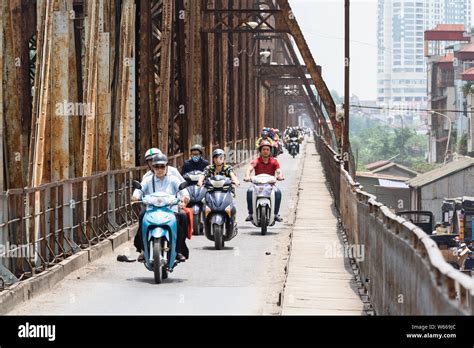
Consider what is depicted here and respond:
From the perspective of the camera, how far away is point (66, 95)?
15.2m

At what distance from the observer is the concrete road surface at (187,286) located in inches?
455

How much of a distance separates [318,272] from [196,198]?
17.3 ft

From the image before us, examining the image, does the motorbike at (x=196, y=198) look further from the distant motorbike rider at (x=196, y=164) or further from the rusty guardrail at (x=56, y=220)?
the rusty guardrail at (x=56, y=220)

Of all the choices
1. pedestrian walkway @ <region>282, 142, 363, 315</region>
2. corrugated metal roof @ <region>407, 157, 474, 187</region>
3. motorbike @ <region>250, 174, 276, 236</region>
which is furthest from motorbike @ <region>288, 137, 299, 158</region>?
A: motorbike @ <region>250, 174, 276, 236</region>

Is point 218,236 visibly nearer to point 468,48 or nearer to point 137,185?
point 137,185

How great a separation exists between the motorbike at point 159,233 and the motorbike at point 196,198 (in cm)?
624

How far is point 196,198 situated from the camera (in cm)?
2025

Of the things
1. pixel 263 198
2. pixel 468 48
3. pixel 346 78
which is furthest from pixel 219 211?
pixel 468 48

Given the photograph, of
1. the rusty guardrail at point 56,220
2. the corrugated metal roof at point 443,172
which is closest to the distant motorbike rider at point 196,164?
the rusty guardrail at point 56,220

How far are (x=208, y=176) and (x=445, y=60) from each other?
115m

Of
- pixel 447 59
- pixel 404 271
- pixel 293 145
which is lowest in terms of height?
pixel 293 145

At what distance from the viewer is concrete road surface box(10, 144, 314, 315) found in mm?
11547

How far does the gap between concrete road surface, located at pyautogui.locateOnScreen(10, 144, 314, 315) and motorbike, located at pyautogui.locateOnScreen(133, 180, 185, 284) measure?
0.23m

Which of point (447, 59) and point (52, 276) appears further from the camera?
point (447, 59)
